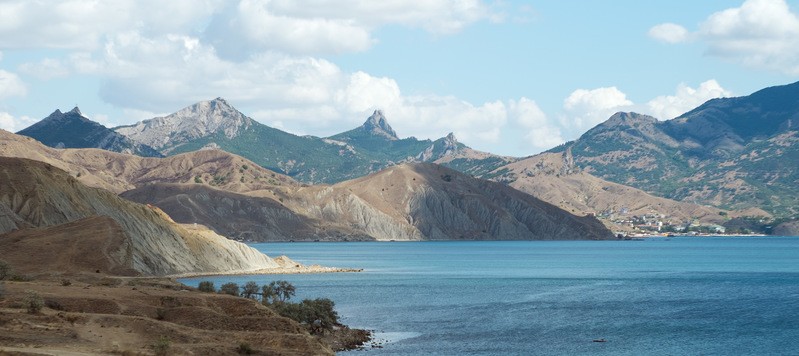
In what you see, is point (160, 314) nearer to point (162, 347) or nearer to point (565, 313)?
point (162, 347)

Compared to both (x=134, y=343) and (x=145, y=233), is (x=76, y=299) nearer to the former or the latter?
(x=134, y=343)

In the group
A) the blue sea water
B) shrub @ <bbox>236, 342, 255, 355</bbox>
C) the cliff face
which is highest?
the cliff face

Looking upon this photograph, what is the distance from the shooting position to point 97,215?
153000 mm

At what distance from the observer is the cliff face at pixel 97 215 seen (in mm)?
157875

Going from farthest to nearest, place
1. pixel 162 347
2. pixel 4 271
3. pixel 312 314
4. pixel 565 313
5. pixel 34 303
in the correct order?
pixel 565 313, pixel 4 271, pixel 312 314, pixel 34 303, pixel 162 347

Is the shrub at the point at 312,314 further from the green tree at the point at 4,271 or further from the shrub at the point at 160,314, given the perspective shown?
the green tree at the point at 4,271

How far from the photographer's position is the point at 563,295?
14675 cm

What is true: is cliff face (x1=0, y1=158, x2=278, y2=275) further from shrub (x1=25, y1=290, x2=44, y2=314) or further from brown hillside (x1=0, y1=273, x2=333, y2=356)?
shrub (x1=25, y1=290, x2=44, y2=314)

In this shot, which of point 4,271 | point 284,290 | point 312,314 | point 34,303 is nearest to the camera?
point 34,303

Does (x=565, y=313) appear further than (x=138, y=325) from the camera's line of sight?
Yes

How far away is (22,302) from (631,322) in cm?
6230

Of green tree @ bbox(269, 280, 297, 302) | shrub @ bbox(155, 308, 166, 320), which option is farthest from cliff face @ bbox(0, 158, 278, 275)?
shrub @ bbox(155, 308, 166, 320)

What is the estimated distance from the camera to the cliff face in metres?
158

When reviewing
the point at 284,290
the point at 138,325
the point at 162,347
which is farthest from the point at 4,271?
the point at 162,347
